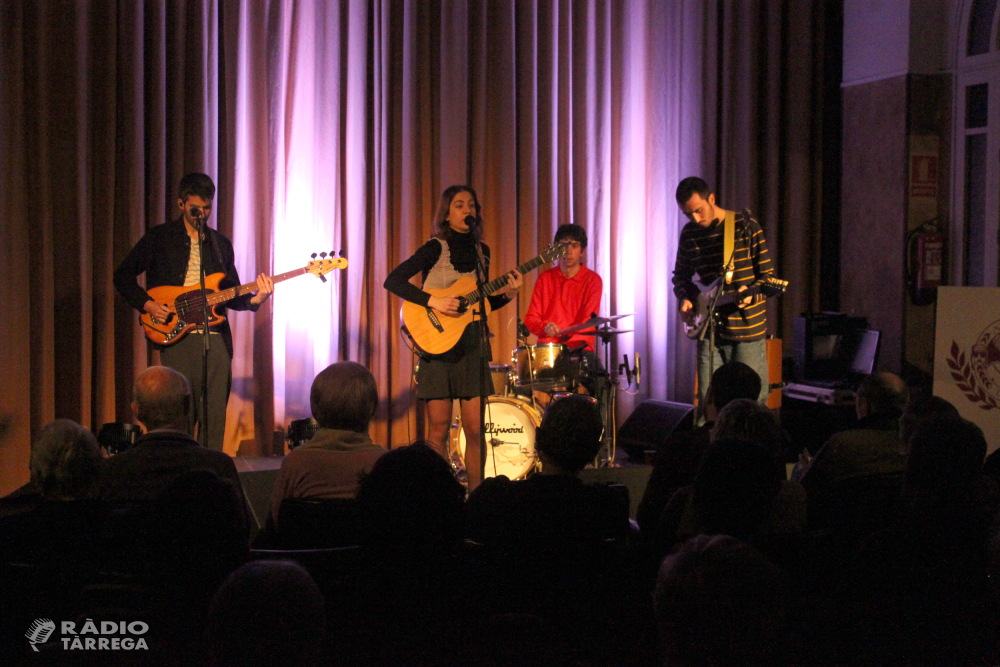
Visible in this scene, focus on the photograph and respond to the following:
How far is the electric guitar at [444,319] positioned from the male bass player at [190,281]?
2.29ft

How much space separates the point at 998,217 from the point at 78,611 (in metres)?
6.32

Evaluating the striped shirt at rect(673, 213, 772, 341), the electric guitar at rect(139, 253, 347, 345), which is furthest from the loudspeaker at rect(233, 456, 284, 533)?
the striped shirt at rect(673, 213, 772, 341)

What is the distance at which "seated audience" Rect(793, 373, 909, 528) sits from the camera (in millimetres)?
2547

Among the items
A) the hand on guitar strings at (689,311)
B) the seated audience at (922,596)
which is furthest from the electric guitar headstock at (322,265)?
the seated audience at (922,596)

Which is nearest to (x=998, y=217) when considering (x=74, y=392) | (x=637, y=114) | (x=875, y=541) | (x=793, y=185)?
Result: (x=793, y=185)

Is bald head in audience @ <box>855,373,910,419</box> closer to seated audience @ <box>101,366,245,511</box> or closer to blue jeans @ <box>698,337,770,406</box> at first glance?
blue jeans @ <box>698,337,770,406</box>

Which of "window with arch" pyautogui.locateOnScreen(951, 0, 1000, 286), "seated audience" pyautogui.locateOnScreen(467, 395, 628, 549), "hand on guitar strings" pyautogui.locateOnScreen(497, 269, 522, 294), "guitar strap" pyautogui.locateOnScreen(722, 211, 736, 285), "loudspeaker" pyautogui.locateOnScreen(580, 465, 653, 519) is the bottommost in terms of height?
"loudspeaker" pyautogui.locateOnScreen(580, 465, 653, 519)

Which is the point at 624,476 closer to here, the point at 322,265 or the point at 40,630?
the point at 322,265

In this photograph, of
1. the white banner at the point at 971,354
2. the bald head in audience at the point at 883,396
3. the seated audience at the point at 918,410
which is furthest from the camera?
the white banner at the point at 971,354

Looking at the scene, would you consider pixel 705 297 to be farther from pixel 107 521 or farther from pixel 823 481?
pixel 107 521

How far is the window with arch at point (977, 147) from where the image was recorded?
6.21m

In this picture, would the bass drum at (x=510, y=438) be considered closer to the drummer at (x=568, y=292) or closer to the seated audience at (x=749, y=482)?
the drummer at (x=568, y=292)

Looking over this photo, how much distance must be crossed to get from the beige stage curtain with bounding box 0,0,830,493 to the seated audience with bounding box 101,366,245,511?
276cm

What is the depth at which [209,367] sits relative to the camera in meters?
4.30
